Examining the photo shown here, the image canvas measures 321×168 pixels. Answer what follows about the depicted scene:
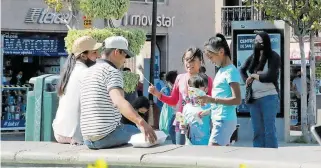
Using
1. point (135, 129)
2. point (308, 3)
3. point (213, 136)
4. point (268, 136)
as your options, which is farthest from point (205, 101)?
point (308, 3)

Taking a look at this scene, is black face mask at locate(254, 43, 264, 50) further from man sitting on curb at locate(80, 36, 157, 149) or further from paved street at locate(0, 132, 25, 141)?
paved street at locate(0, 132, 25, 141)

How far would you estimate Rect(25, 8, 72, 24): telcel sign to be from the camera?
18.7 metres

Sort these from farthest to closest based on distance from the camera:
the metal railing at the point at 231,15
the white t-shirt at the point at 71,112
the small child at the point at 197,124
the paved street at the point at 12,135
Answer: the metal railing at the point at 231,15 < the paved street at the point at 12,135 < the small child at the point at 197,124 < the white t-shirt at the point at 71,112

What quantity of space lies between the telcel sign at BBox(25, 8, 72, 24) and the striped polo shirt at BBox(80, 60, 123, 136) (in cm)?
1298

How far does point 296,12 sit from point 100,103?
405 inches

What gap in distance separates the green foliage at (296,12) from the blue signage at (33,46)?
19.8 ft

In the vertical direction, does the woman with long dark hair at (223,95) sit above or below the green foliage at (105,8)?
below

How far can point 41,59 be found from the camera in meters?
19.4

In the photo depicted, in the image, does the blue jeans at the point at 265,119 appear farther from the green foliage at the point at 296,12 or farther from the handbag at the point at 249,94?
the green foliage at the point at 296,12

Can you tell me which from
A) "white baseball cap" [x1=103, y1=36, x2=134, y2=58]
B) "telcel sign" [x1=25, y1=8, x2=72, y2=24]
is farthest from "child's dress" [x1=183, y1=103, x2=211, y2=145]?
"telcel sign" [x1=25, y1=8, x2=72, y2=24]

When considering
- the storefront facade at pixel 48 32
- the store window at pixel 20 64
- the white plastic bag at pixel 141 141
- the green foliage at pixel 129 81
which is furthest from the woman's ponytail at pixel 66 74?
the store window at pixel 20 64

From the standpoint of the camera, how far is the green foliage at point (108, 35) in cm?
1105

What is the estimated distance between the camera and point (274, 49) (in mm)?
15078

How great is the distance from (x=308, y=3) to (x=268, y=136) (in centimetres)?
726
